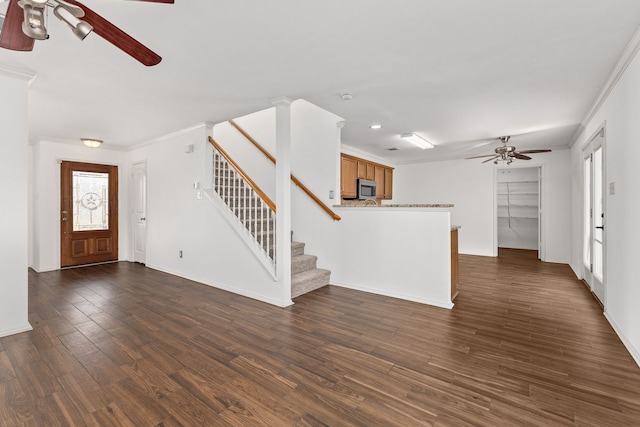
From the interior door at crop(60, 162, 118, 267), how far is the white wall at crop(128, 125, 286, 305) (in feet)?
3.50

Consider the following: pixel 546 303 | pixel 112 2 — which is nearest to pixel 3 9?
pixel 112 2

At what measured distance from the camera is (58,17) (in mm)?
1273

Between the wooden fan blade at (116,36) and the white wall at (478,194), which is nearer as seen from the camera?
the wooden fan blade at (116,36)

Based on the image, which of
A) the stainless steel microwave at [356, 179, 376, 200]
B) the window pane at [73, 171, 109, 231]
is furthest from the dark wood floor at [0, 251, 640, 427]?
the stainless steel microwave at [356, 179, 376, 200]

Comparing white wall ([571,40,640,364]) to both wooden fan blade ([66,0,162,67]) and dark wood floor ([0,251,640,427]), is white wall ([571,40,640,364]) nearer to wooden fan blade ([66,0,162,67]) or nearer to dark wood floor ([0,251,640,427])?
dark wood floor ([0,251,640,427])

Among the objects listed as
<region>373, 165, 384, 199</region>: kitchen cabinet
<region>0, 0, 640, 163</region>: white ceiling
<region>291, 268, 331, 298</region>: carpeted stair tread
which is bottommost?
<region>291, 268, 331, 298</region>: carpeted stair tread

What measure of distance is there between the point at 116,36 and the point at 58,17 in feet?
0.68

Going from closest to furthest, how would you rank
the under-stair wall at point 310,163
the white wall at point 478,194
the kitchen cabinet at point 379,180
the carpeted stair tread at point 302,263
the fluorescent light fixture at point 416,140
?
the carpeted stair tread at point 302,263
the under-stair wall at point 310,163
the fluorescent light fixture at point 416,140
the white wall at point 478,194
the kitchen cabinet at point 379,180

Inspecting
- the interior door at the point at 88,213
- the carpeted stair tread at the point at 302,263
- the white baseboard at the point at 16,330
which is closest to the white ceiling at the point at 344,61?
the interior door at the point at 88,213

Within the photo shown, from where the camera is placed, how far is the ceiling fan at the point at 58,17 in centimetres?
125

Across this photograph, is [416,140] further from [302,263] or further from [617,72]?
[302,263]

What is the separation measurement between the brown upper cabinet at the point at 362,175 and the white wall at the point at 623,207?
142 inches

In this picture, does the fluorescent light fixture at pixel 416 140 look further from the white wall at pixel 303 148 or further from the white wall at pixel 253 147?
the white wall at pixel 253 147

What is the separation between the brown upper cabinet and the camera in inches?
227
